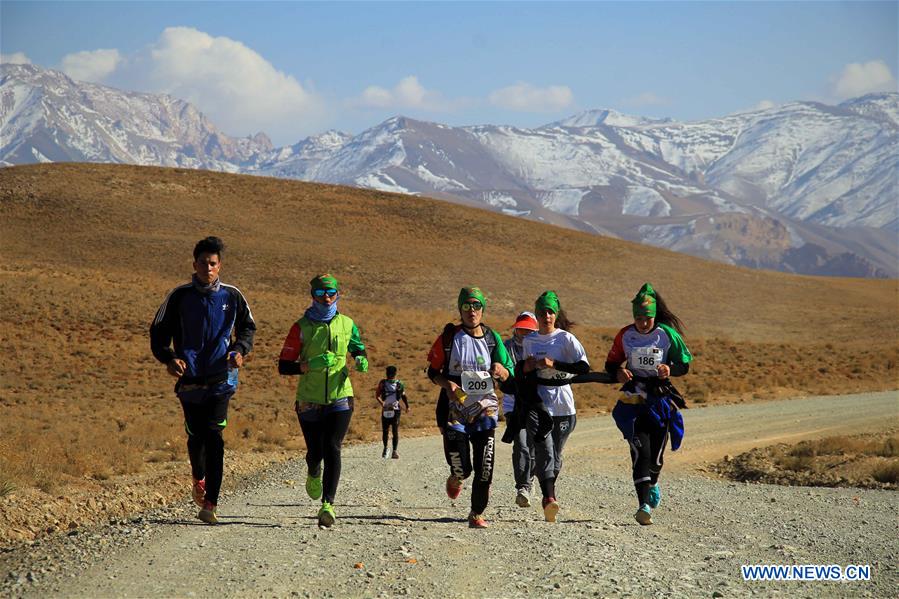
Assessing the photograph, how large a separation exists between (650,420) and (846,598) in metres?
3.22

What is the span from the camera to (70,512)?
1102cm

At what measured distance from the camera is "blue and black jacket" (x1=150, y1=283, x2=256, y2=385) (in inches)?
387

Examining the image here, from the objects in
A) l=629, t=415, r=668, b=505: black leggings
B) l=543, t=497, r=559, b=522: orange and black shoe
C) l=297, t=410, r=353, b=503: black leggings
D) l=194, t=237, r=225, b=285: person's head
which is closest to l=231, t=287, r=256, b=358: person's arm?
l=194, t=237, r=225, b=285: person's head

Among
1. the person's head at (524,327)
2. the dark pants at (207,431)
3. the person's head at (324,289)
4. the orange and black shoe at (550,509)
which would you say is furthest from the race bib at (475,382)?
the dark pants at (207,431)

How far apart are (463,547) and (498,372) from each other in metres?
1.75

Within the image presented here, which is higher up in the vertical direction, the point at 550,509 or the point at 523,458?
the point at 523,458

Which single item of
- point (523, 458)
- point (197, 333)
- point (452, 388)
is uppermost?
point (197, 333)

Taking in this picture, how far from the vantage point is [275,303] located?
175ft

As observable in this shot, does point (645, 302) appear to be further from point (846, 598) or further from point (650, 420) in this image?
point (846, 598)

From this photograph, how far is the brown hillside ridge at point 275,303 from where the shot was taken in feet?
67.2

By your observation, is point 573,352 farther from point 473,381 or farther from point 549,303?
point 473,381

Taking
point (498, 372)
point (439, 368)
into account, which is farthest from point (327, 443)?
point (498, 372)

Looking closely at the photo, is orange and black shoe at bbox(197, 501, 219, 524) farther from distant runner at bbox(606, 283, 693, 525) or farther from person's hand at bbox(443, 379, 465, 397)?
distant runner at bbox(606, 283, 693, 525)

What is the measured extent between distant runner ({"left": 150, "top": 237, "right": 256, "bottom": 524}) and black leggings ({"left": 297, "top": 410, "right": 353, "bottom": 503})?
0.84 m
